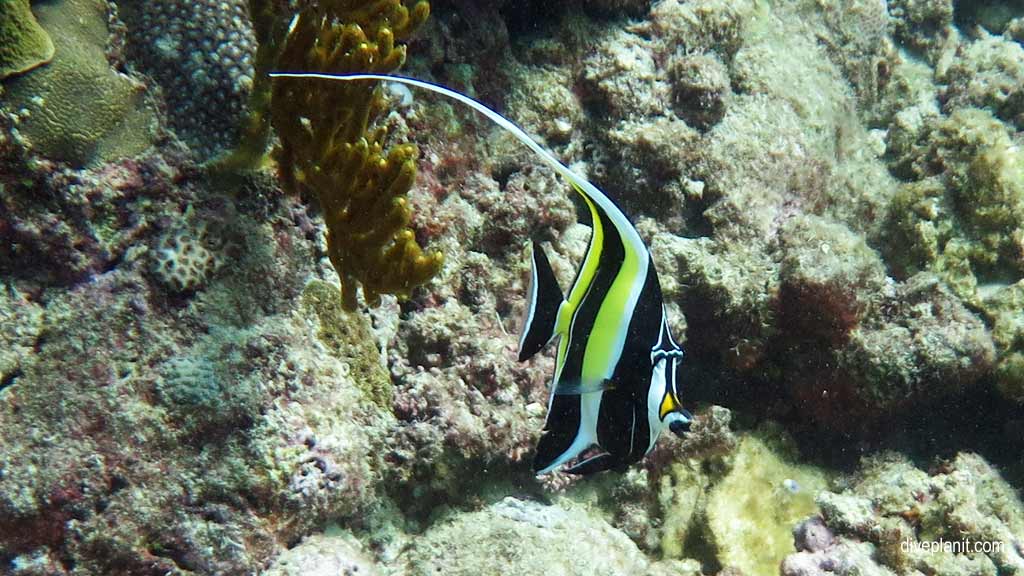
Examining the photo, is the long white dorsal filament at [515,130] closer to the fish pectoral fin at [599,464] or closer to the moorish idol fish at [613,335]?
the moorish idol fish at [613,335]

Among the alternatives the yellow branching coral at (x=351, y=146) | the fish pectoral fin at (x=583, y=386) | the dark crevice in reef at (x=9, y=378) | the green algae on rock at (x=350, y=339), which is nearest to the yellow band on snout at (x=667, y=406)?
the fish pectoral fin at (x=583, y=386)

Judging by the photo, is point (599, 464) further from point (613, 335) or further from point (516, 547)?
point (516, 547)

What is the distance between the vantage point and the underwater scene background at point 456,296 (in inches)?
80.1

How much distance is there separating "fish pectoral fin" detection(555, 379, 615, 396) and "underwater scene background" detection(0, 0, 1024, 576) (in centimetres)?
67

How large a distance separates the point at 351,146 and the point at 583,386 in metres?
1.15

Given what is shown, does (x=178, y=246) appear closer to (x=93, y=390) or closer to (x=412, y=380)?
(x=93, y=390)

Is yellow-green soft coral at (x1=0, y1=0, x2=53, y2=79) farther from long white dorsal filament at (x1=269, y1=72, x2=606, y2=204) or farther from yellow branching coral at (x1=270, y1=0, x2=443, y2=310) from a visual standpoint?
long white dorsal filament at (x1=269, y1=72, x2=606, y2=204)

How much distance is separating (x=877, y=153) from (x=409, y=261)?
4786 mm

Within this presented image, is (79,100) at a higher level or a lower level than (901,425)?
lower

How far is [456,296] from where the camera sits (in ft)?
9.32

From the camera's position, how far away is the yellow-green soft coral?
1.98 m

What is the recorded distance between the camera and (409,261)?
2.29 metres

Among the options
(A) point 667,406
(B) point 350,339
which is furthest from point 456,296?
(A) point 667,406

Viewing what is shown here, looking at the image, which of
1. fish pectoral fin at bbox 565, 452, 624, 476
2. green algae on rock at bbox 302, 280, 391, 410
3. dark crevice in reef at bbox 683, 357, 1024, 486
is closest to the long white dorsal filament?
fish pectoral fin at bbox 565, 452, 624, 476
